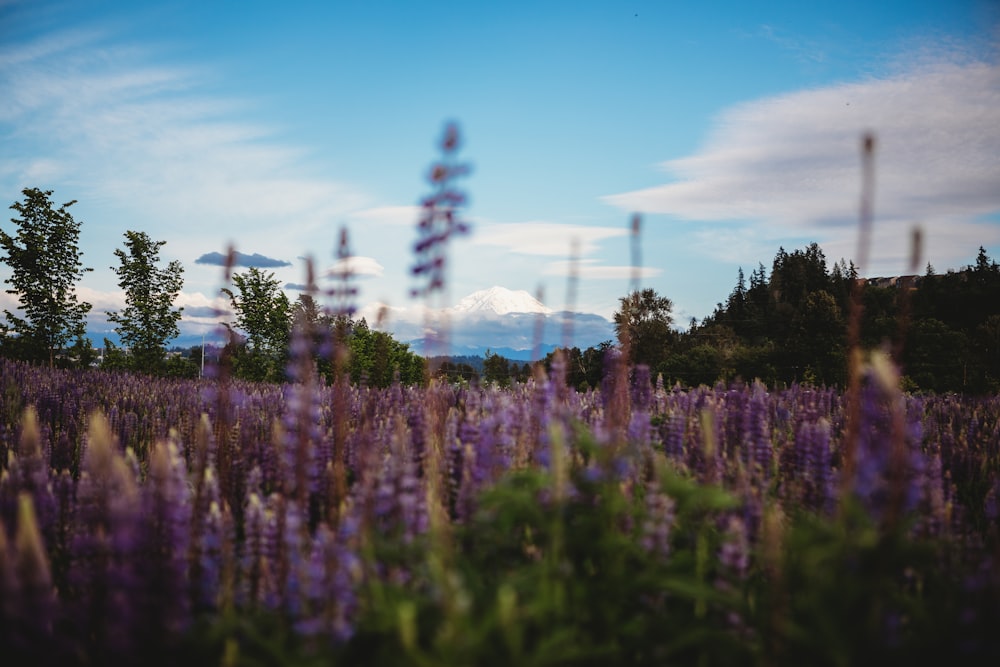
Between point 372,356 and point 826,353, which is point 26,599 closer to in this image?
point 372,356

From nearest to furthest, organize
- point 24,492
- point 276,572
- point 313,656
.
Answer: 1. point 313,656
2. point 276,572
3. point 24,492

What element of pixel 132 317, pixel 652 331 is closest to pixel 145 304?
pixel 132 317

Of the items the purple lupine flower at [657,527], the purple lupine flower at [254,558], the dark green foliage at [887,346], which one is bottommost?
the purple lupine flower at [254,558]

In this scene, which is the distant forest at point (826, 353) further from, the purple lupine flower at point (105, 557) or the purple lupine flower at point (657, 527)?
the purple lupine flower at point (105, 557)

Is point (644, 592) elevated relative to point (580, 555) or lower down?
lower down

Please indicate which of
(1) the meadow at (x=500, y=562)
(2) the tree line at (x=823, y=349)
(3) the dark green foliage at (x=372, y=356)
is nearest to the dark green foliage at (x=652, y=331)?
(2) the tree line at (x=823, y=349)

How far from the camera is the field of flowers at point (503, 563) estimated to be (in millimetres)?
1867

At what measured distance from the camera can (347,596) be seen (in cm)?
215

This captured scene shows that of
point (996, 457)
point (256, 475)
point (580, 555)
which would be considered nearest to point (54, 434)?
point (256, 475)

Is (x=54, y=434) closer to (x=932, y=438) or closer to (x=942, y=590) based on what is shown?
(x=942, y=590)

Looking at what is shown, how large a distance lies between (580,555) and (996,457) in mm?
4948

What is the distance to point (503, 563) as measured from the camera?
2639 mm

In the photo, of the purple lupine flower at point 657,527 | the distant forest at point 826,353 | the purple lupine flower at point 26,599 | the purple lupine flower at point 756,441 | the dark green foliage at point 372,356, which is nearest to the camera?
the purple lupine flower at point 26,599

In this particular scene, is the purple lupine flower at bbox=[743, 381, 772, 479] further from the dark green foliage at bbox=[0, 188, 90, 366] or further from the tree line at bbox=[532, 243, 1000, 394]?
the dark green foliage at bbox=[0, 188, 90, 366]
